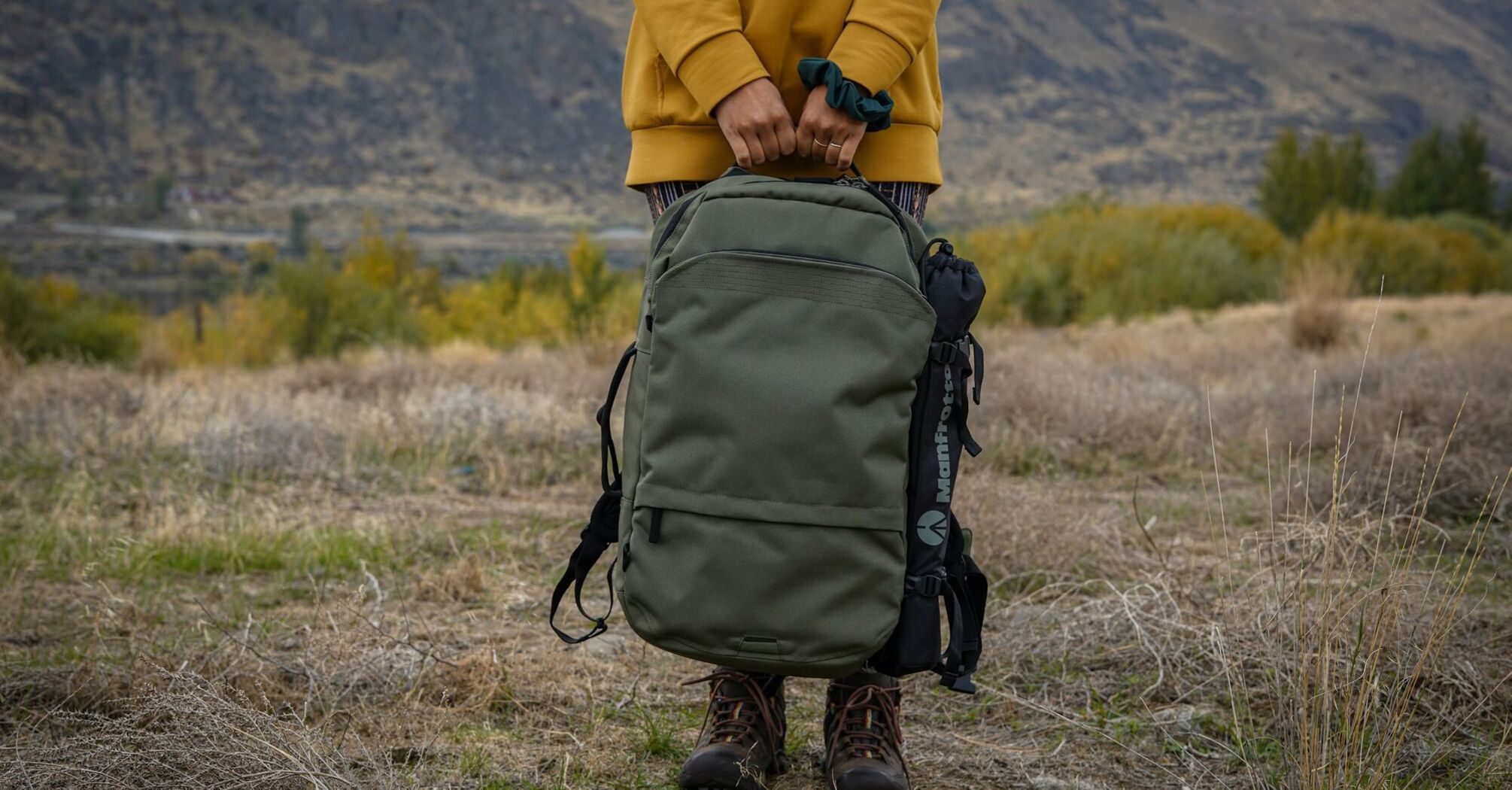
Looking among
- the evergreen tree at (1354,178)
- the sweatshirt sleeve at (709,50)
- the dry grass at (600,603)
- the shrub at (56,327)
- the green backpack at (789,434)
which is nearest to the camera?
the green backpack at (789,434)

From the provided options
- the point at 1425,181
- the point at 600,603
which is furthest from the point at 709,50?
the point at 1425,181

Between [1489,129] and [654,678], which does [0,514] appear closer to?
[654,678]

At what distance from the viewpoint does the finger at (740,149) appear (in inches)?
67.7

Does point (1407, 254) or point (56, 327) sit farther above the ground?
point (1407, 254)

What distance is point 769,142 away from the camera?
5.65ft

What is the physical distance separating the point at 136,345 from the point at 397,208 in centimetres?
9843

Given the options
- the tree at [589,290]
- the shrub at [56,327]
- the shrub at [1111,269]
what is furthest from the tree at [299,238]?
the shrub at [1111,269]

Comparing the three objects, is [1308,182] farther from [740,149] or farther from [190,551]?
[740,149]

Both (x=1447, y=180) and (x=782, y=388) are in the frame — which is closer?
(x=782, y=388)

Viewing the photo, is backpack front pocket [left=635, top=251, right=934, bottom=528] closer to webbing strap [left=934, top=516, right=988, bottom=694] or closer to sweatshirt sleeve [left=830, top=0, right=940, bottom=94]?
webbing strap [left=934, top=516, right=988, bottom=694]

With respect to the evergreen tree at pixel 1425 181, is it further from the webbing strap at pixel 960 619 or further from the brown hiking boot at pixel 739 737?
the brown hiking boot at pixel 739 737

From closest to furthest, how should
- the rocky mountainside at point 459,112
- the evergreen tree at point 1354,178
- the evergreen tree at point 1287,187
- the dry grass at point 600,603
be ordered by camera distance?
the dry grass at point 600,603, the evergreen tree at point 1287,187, the evergreen tree at point 1354,178, the rocky mountainside at point 459,112

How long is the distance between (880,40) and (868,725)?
1235 millimetres

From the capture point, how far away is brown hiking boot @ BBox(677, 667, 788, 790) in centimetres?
179
